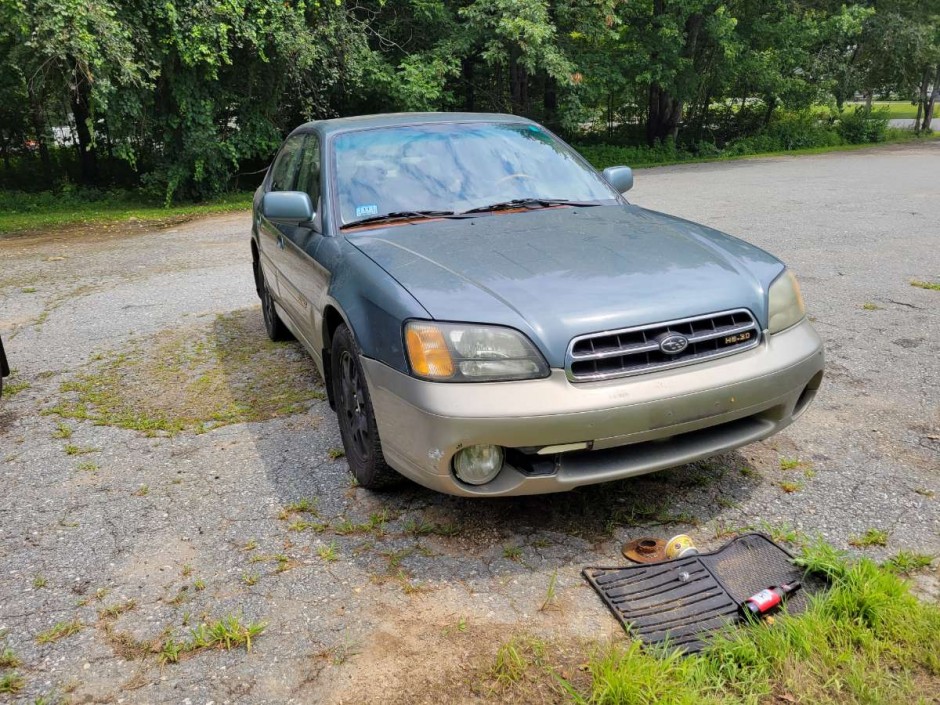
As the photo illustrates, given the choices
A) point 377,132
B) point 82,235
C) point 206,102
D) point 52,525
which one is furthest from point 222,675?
point 206,102

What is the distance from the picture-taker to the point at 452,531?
322cm

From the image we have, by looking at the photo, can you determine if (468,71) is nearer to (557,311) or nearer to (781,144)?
(781,144)

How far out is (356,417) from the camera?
3.56 m

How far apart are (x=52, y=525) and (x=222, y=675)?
4.87ft

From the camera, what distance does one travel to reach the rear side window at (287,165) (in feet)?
16.6

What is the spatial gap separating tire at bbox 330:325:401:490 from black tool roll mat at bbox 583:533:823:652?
38.9 inches

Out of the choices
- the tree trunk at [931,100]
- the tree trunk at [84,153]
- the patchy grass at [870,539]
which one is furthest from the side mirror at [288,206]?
the tree trunk at [931,100]

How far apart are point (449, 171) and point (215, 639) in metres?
2.58

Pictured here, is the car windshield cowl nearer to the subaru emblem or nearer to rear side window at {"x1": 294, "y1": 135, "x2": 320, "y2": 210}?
rear side window at {"x1": 294, "y1": 135, "x2": 320, "y2": 210}

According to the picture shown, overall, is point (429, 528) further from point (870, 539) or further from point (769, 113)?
point (769, 113)

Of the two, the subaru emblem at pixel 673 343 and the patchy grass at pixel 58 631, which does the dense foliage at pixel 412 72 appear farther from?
the subaru emblem at pixel 673 343

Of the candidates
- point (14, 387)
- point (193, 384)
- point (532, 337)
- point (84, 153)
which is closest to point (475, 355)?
point (532, 337)

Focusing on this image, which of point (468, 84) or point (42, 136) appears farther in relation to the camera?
point (468, 84)

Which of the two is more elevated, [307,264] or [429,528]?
[307,264]
